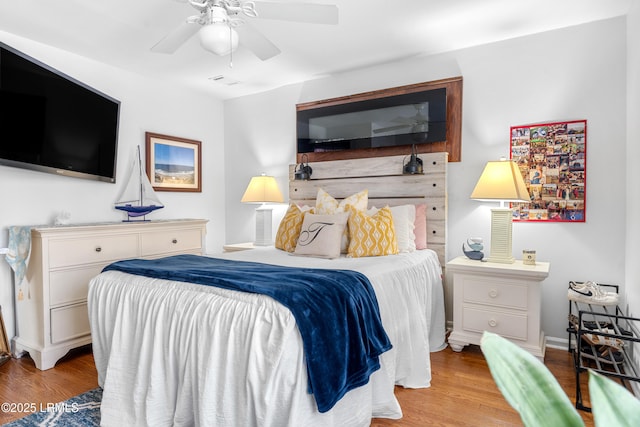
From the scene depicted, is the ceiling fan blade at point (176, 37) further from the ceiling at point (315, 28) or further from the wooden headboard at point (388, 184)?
the wooden headboard at point (388, 184)

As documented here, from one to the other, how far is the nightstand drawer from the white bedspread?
614 millimetres

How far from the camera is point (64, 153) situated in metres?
3.05

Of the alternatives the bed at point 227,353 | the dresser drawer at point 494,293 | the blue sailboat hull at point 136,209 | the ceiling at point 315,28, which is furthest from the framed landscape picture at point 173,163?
the dresser drawer at point 494,293

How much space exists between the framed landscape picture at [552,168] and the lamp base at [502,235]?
0.87 ft

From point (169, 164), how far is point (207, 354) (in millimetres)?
2992

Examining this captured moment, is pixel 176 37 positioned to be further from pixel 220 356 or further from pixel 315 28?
pixel 220 356

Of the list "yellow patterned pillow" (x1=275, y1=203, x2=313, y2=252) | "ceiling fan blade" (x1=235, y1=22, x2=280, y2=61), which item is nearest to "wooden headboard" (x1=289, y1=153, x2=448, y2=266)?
"yellow patterned pillow" (x1=275, y1=203, x2=313, y2=252)

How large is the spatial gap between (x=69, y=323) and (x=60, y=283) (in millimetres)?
305

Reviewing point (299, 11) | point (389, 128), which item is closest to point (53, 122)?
point (299, 11)

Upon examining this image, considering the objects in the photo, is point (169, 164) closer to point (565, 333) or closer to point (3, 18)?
point (3, 18)

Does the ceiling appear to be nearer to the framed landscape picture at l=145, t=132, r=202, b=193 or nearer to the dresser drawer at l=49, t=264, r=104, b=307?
the framed landscape picture at l=145, t=132, r=202, b=193

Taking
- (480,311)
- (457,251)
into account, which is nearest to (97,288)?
(480,311)

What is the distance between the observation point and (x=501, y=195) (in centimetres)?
276

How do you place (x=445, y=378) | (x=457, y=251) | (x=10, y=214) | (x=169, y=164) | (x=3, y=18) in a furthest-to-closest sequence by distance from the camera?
(x=169, y=164) < (x=457, y=251) < (x=10, y=214) < (x=3, y=18) < (x=445, y=378)
